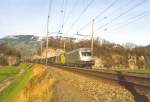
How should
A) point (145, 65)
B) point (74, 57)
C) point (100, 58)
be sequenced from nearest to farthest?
point (74, 57) < point (100, 58) < point (145, 65)

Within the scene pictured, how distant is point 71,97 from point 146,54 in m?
68.5

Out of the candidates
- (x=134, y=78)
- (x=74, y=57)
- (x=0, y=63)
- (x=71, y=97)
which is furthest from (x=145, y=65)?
(x=71, y=97)

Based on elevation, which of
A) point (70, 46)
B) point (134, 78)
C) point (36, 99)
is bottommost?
point (36, 99)

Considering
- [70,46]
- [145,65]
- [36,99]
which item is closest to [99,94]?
[36,99]

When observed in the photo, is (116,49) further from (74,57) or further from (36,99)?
(36,99)

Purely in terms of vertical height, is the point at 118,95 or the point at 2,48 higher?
the point at 2,48

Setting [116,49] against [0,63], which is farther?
[0,63]

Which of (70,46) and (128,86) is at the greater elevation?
(70,46)

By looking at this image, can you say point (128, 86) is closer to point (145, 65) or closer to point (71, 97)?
point (71, 97)

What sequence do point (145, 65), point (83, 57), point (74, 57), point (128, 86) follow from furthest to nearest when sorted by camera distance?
1. point (145, 65)
2. point (74, 57)
3. point (83, 57)
4. point (128, 86)

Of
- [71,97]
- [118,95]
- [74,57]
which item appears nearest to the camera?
[118,95]

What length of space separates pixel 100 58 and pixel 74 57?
12794 millimetres

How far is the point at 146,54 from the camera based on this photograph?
79.7m

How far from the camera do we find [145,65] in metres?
76.3
